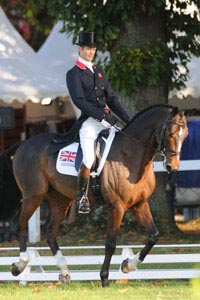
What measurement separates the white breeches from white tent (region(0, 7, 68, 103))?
7703 millimetres

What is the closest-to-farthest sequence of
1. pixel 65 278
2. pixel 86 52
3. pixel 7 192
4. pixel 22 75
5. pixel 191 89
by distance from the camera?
pixel 65 278, pixel 86 52, pixel 7 192, pixel 191 89, pixel 22 75

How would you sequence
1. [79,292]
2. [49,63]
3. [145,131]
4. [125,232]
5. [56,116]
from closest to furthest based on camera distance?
[79,292] < [145,131] < [125,232] < [49,63] < [56,116]

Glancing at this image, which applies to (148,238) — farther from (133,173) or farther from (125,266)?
(133,173)

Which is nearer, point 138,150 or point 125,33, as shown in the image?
point 138,150

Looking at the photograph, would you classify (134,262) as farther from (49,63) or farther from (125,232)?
(49,63)

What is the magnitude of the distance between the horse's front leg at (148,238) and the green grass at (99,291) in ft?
0.82

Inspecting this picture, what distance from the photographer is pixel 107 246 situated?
Answer: 12.3 metres

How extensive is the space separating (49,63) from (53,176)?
977cm

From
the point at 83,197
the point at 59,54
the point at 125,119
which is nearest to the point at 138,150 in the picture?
the point at 125,119

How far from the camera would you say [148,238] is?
40.1 feet

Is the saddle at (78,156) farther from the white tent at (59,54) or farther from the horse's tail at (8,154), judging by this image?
the white tent at (59,54)

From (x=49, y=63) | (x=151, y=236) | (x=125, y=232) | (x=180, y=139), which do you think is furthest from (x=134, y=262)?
(x=49, y=63)

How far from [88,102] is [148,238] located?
178cm

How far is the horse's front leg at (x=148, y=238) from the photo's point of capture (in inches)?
479
